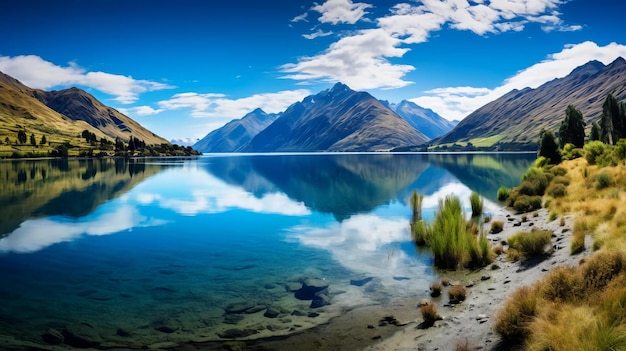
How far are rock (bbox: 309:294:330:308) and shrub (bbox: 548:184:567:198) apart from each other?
27465 mm

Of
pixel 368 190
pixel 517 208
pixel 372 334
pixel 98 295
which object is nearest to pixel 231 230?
pixel 98 295

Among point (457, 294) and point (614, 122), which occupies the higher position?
point (614, 122)

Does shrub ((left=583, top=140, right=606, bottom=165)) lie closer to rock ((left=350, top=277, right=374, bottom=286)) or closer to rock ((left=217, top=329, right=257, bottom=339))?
rock ((left=350, top=277, right=374, bottom=286))

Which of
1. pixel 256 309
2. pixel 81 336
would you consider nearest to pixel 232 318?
pixel 256 309

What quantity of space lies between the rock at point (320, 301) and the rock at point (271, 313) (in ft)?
5.50

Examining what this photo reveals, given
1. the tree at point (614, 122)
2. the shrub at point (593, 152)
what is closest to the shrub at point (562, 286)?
the shrub at point (593, 152)

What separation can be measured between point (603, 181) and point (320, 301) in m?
25.1

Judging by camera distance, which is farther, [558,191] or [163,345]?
[558,191]

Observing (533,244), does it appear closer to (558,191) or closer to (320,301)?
(320,301)

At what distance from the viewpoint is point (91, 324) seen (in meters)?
15.8

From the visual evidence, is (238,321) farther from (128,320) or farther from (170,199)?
(170,199)

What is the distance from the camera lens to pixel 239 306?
17.7 m

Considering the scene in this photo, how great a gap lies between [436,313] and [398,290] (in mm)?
4201

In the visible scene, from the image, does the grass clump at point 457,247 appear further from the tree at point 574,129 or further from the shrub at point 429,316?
the tree at point 574,129
